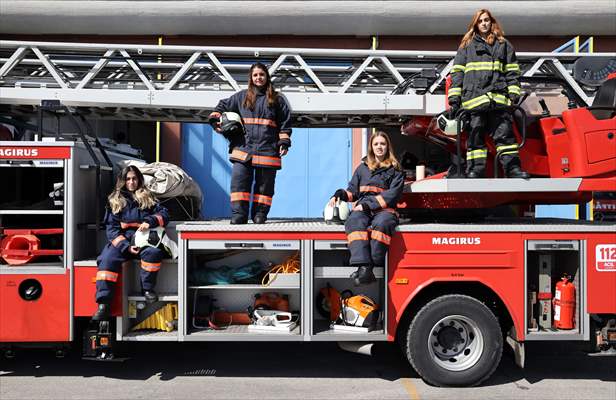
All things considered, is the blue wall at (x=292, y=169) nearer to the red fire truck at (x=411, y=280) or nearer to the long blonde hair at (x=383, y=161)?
the long blonde hair at (x=383, y=161)

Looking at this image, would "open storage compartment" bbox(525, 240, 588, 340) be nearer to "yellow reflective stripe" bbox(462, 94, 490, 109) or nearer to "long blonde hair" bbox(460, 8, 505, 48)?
"yellow reflective stripe" bbox(462, 94, 490, 109)

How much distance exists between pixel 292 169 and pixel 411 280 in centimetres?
637

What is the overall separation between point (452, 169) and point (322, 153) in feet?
19.4

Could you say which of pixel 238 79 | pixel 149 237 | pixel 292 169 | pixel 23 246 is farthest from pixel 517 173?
pixel 292 169

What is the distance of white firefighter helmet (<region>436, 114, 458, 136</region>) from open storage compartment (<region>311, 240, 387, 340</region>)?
1.46m

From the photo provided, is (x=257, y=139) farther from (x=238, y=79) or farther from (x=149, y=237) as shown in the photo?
(x=149, y=237)

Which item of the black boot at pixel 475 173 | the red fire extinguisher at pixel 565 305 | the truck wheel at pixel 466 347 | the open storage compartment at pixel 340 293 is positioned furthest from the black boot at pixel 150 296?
the red fire extinguisher at pixel 565 305

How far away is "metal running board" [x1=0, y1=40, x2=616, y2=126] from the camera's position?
17.6 ft

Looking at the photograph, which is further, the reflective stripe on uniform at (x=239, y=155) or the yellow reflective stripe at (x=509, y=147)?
the reflective stripe on uniform at (x=239, y=155)

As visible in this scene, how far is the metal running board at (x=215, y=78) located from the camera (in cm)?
537

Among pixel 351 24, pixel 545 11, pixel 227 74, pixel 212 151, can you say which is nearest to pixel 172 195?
pixel 227 74

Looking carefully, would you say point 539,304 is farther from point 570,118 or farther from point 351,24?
point 351,24

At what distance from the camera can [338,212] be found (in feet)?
15.7

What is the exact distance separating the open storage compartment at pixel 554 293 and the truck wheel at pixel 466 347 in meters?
0.37
